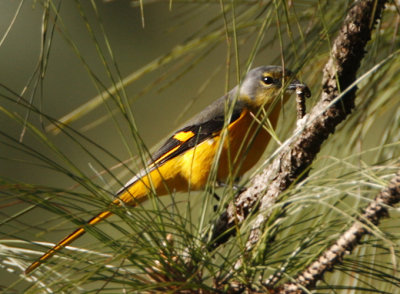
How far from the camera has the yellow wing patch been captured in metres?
2.19

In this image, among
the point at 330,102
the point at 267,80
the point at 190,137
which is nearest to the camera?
the point at 330,102

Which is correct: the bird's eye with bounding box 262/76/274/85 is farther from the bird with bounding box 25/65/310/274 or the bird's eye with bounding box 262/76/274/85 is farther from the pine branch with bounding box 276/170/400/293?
the pine branch with bounding box 276/170/400/293

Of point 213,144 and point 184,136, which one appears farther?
point 184,136

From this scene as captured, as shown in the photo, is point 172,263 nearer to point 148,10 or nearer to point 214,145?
point 214,145

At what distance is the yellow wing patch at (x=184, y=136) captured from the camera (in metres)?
2.19

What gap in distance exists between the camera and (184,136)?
2.19m

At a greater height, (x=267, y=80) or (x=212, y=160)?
(x=267, y=80)

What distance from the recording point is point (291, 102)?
5.26ft

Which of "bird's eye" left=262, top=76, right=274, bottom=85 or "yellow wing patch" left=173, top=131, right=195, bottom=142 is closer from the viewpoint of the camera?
"yellow wing patch" left=173, top=131, right=195, bottom=142

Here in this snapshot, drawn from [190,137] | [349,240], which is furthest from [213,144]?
[349,240]

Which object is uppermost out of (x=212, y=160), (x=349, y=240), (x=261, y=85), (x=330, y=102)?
(x=261, y=85)

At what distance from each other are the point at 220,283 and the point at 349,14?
53 centimetres

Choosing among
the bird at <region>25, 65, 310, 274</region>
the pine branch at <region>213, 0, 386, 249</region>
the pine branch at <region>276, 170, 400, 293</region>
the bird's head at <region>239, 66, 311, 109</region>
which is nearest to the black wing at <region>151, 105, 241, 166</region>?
the bird at <region>25, 65, 310, 274</region>

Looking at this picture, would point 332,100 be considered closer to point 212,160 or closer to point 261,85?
point 212,160
